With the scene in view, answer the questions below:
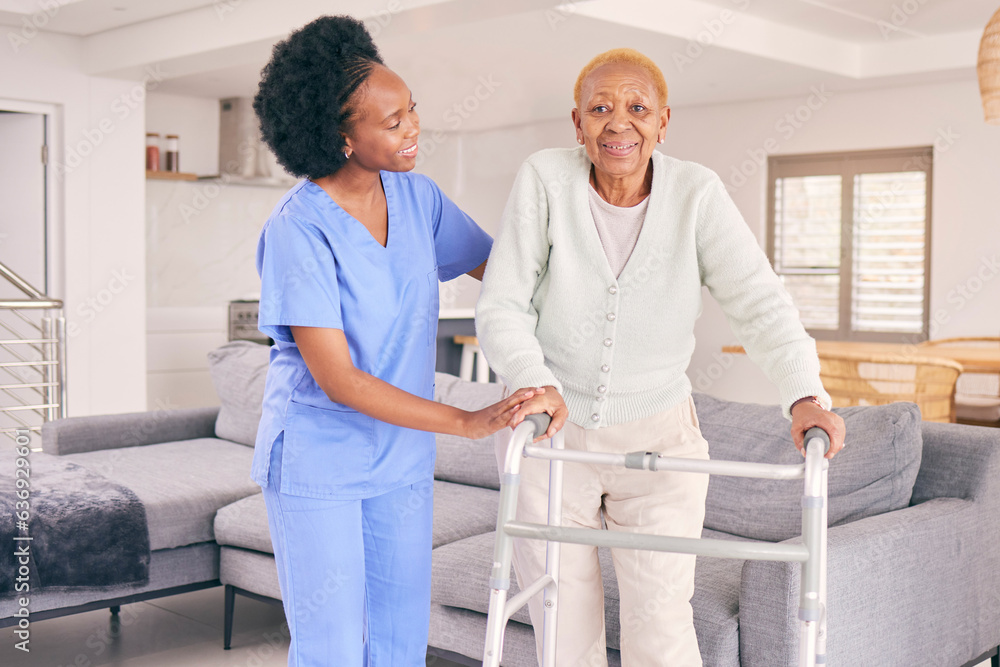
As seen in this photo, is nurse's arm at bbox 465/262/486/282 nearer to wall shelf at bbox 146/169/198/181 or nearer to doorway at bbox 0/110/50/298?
doorway at bbox 0/110/50/298

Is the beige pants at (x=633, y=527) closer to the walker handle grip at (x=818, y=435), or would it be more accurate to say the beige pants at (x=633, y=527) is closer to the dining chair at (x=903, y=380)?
the walker handle grip at (x=818, y=435)

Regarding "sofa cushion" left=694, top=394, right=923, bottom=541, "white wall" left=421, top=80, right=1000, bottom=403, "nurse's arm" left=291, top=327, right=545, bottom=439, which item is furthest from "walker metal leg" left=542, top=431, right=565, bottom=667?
"white wall" left=421, top=80, right=1000, bottom=403

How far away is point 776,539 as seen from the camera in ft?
8.12

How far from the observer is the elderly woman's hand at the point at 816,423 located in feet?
4.51

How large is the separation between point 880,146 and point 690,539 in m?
6.65

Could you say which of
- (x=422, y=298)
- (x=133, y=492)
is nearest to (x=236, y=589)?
(x=133, y=492)

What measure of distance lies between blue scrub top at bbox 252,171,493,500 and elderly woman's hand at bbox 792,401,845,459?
1.92 feet

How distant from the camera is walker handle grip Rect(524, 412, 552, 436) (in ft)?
4.63

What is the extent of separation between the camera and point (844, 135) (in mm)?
7328

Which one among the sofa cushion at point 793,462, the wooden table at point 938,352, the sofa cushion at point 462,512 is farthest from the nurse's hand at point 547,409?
the wooden table at point 938,352

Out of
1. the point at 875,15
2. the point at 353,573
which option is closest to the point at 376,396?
the point at 353,573

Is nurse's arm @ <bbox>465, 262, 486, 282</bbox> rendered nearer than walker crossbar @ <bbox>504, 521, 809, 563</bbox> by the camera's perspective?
No

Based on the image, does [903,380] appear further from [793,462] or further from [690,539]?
[690,539]

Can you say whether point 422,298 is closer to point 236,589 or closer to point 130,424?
point 236,589
